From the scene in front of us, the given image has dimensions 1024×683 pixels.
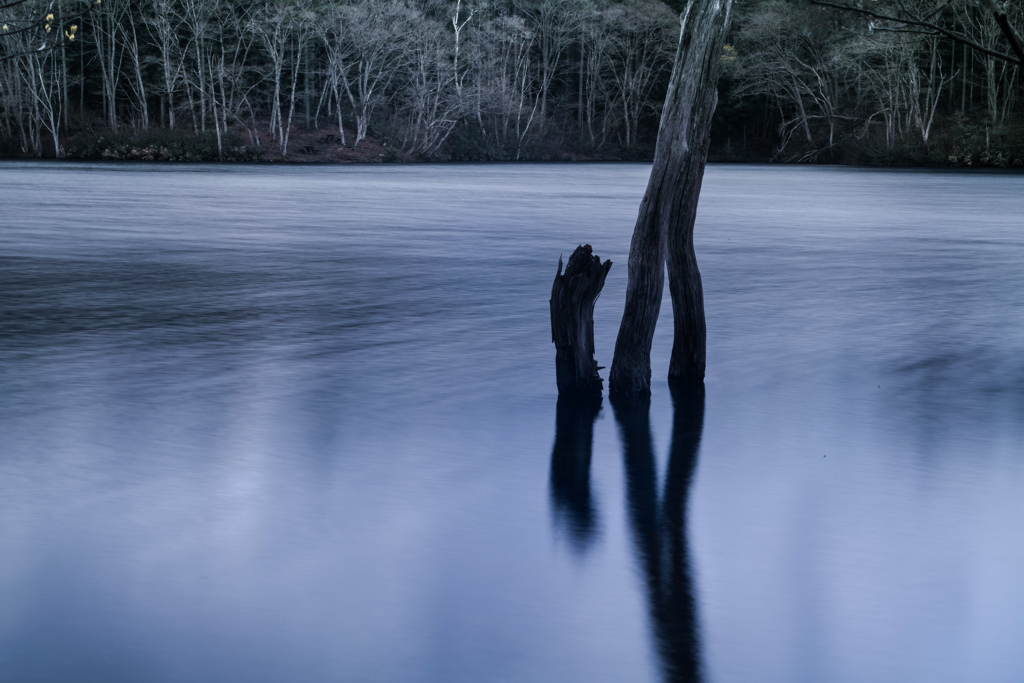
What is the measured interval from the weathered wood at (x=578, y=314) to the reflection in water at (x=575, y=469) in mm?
189

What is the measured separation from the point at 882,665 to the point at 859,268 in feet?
50.7

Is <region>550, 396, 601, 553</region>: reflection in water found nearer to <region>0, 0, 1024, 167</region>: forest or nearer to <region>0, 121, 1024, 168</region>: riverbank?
<region>0, 0, 1024, 167</region>: forest

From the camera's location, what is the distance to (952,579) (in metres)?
5.62

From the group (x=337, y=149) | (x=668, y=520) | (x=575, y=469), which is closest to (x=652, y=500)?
(x=668, y=520)

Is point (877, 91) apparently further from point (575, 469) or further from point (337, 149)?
point (575, 469)

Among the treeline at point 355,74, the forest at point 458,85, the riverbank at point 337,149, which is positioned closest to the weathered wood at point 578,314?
the treeline at point 355,74

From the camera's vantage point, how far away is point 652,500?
696cm

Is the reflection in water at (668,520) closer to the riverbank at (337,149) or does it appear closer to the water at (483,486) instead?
the water at (483,486)

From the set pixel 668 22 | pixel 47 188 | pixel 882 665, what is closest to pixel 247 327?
pixel 882 665

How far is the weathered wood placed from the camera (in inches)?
328

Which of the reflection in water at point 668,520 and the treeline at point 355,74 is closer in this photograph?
the reflection in water at point 668,520

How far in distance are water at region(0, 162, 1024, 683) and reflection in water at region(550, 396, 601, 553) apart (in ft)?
0.09

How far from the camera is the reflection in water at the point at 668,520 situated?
477cm

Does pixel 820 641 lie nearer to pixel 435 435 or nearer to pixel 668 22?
pixel 435 435
